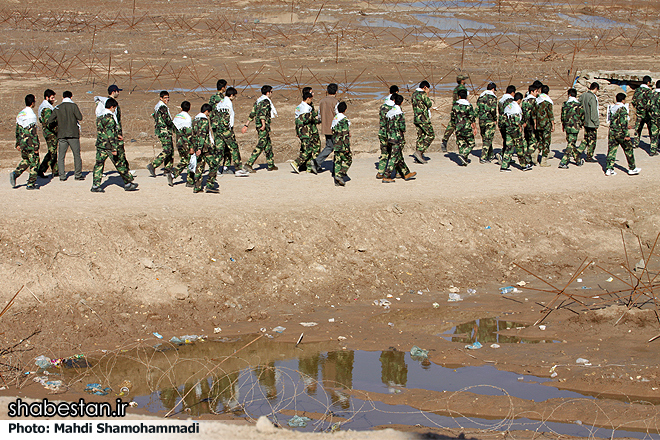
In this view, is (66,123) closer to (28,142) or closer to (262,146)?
(28,142)

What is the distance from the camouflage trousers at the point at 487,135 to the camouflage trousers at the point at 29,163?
8489 millimetres

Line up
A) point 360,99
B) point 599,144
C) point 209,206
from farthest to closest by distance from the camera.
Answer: point 360,99 → point 599,144 → point 209,206

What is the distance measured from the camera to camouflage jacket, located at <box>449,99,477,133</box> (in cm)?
1315

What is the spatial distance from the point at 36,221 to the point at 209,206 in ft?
8.40

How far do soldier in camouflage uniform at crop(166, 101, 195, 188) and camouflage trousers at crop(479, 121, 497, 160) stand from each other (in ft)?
19.5

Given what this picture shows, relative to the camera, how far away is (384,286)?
983 centimetres

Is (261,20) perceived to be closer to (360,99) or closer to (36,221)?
(360,99)

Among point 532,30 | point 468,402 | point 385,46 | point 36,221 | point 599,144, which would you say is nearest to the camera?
point 468,402

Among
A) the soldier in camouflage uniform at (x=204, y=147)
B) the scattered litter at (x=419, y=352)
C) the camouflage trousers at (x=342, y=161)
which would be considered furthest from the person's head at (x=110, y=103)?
the scattered litter at (x=419, y=352)

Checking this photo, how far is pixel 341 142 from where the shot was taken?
11.7 metres

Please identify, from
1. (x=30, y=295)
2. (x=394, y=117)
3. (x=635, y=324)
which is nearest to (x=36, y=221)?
(x=30, y=295)

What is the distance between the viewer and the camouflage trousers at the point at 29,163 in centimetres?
1115

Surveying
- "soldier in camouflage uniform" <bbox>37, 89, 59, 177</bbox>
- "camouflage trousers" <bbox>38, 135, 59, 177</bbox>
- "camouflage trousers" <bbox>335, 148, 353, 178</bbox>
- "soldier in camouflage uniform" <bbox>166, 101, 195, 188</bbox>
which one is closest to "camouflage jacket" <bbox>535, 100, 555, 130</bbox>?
"camouflage trousers" <bbox>335, 148, 353, 178</bbox>

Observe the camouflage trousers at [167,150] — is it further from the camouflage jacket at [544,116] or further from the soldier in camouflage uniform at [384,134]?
the camouflage jacket at [544,116]
